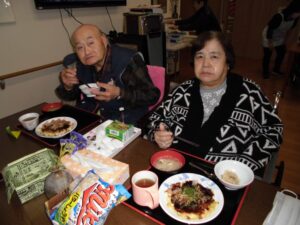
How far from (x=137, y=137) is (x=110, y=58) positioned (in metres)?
0.70

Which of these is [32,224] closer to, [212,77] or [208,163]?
[208,163]

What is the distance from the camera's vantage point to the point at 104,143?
1.04 metres

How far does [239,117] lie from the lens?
1220 mm

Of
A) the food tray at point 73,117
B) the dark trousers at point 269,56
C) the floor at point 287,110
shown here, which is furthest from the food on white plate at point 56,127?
the dark trousers at point 269,56

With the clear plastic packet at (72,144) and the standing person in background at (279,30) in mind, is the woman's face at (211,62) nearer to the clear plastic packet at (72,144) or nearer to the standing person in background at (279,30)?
the clear plastic packet at (72,144)

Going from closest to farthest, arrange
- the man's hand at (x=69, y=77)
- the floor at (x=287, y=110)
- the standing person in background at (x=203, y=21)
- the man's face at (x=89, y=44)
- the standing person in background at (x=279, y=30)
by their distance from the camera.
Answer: the man's face at (x=89, y=44), the man's hand at (x=69, y=77), the floor at (x=287, y=110), the standing person in background at (x=203, y=21), the standing person in background at (x=279, y=30)

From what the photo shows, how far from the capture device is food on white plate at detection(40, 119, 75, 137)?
1175mm

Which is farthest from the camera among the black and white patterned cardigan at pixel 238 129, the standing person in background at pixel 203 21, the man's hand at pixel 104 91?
the standing person in background at pixel 203 21

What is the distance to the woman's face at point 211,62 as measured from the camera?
1.22 metres

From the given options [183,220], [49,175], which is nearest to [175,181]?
[183,220]

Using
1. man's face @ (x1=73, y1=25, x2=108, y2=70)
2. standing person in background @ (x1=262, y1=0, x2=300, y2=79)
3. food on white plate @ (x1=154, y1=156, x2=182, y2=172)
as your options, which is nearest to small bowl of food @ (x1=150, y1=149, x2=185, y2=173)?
food on white plate @ (x1=154, y1=156, x2=182, y2=172)

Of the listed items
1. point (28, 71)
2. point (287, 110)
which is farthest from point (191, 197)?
point (287, 110)

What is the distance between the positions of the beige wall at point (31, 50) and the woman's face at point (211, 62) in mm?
1670

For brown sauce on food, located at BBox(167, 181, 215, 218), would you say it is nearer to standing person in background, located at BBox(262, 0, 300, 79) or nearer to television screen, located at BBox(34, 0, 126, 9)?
television screen, located at BBox(34, 0, 126, 9)
